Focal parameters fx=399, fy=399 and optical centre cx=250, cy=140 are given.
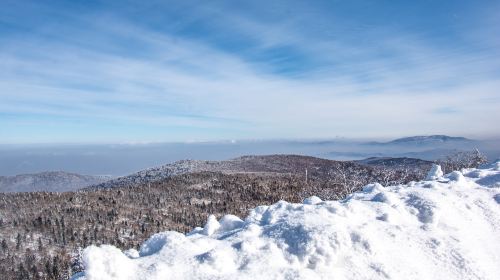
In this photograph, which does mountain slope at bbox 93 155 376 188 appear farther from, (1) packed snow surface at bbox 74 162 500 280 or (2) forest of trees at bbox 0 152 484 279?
(1) packed snow surface at bbox 74 162 500 280

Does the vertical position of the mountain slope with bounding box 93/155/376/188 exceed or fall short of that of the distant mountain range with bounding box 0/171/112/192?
it exceeds it

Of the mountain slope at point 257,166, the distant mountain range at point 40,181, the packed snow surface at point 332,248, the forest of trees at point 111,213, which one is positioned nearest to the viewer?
the packed snow surface at point 332,248

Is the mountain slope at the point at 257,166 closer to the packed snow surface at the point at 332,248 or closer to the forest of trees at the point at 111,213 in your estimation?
the forest of trees at the point at 111,213

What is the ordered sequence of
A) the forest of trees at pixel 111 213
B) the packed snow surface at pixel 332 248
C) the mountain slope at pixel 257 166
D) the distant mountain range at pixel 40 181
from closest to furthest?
1. the packed snow surface at pixel 332 248
2. the forest of trees at pixel 111 213
3. the mountain slope at pixel 257 166
4. the distant mountain range at pixel 40 181

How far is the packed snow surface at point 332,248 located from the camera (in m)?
5.39

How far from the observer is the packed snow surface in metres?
5.39

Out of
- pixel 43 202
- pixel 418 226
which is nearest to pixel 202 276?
pixel 418 226

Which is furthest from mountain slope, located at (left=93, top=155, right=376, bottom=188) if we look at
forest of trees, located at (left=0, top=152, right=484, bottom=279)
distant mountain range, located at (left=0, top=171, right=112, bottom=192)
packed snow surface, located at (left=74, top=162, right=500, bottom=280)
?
distant mountain range, located at (left=0, top=171, right=112, bottom=192)

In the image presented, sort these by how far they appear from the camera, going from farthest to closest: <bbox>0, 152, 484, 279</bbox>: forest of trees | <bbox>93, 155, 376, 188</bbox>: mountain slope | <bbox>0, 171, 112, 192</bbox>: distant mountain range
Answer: <bbox>0, 171, 112, 192</bbox>: distant mountain range
<bbox>93, 155, 376, 188</bbox>: mountain slope
<bbox>0, 152, 484, 279</bbox>: forest of trees

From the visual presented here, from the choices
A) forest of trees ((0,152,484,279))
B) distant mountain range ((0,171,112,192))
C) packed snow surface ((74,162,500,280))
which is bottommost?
distant mountain range ((0,171,112,192))

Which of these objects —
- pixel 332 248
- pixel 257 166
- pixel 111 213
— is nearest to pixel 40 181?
pixel 257 166

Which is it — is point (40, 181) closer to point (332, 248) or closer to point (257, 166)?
point (257, 166)

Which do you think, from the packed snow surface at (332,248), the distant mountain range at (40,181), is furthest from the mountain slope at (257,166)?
the distant mountain range at (40,181)

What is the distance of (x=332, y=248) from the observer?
19.3 ft
